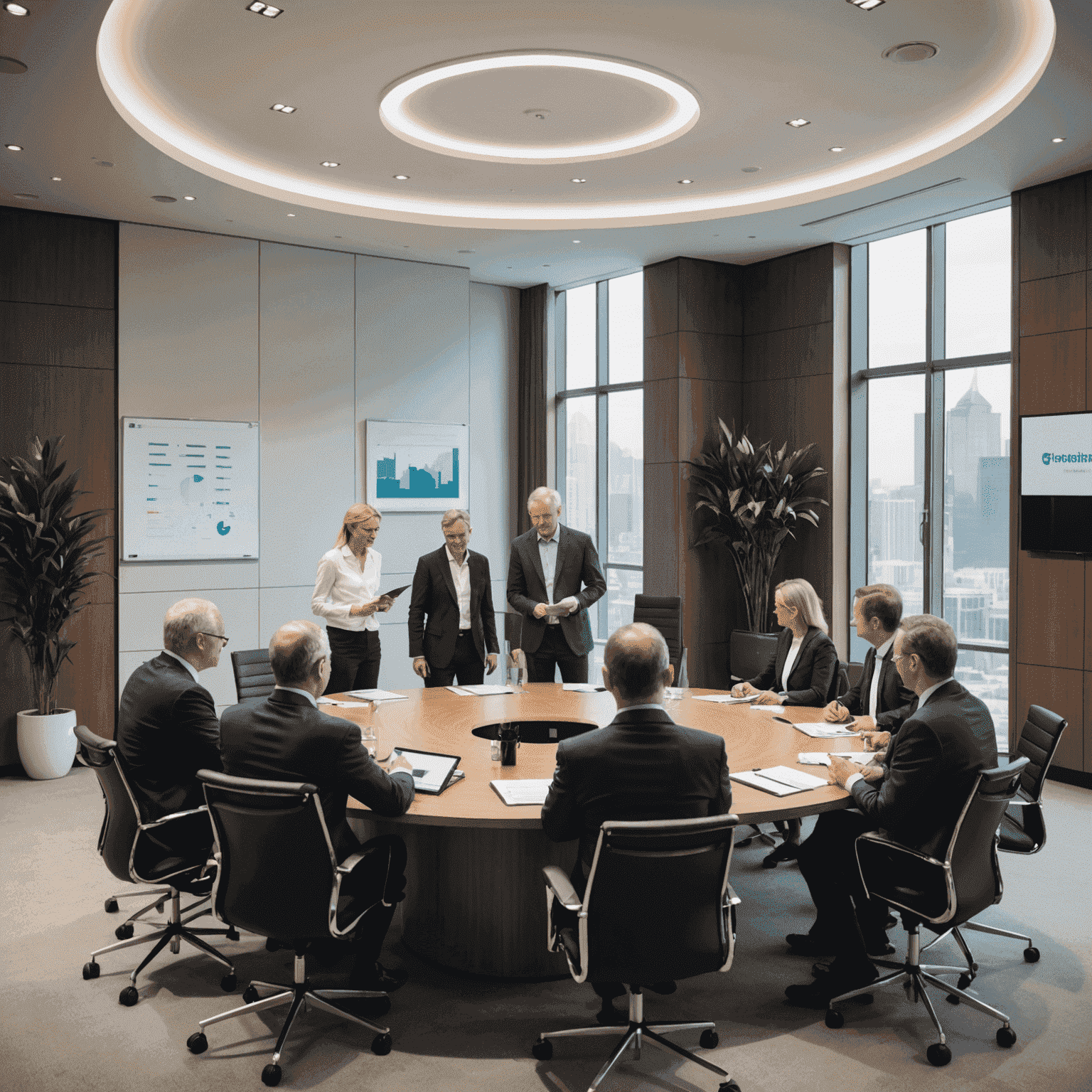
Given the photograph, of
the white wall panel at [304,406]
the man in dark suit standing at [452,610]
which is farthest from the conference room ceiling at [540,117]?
the man in dark suit standing at [452,610]

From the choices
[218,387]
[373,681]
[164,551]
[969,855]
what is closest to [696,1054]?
[969,855]

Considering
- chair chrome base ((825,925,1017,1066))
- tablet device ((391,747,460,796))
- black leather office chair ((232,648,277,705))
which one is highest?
black leather office chair ((232,648,277,705))

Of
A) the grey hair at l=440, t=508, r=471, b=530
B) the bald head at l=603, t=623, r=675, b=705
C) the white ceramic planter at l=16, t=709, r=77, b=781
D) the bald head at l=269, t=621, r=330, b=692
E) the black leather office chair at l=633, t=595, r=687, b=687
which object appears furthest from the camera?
the white ceramic planter at l=16, t=709, r=77, b=781

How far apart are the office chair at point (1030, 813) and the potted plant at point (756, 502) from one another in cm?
389

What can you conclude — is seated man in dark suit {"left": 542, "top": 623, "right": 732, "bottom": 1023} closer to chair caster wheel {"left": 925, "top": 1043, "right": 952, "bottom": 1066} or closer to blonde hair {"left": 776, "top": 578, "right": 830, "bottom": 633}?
chair caster wheel {"left": 925, "top": 1043, "right": 952, "bottom": 1066}

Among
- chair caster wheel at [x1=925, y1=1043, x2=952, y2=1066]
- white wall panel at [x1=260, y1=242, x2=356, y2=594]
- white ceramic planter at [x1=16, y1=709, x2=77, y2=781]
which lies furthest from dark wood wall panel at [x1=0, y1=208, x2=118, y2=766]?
chair caster wheel at [x1=925, y1=1043, x2=952, y2=1066]

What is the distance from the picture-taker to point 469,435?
9086 millimetres

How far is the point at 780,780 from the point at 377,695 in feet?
7.83

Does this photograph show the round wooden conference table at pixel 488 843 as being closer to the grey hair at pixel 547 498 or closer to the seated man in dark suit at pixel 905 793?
the seated man in dark suit at pixel 905 793

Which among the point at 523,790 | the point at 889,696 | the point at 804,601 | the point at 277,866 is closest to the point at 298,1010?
the point at 277,866

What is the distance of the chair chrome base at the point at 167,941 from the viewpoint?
3.58 meters

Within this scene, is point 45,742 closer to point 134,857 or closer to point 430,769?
point 134,857

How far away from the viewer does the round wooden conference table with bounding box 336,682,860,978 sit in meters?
3.22

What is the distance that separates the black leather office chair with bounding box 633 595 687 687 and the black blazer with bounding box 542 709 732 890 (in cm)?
333
